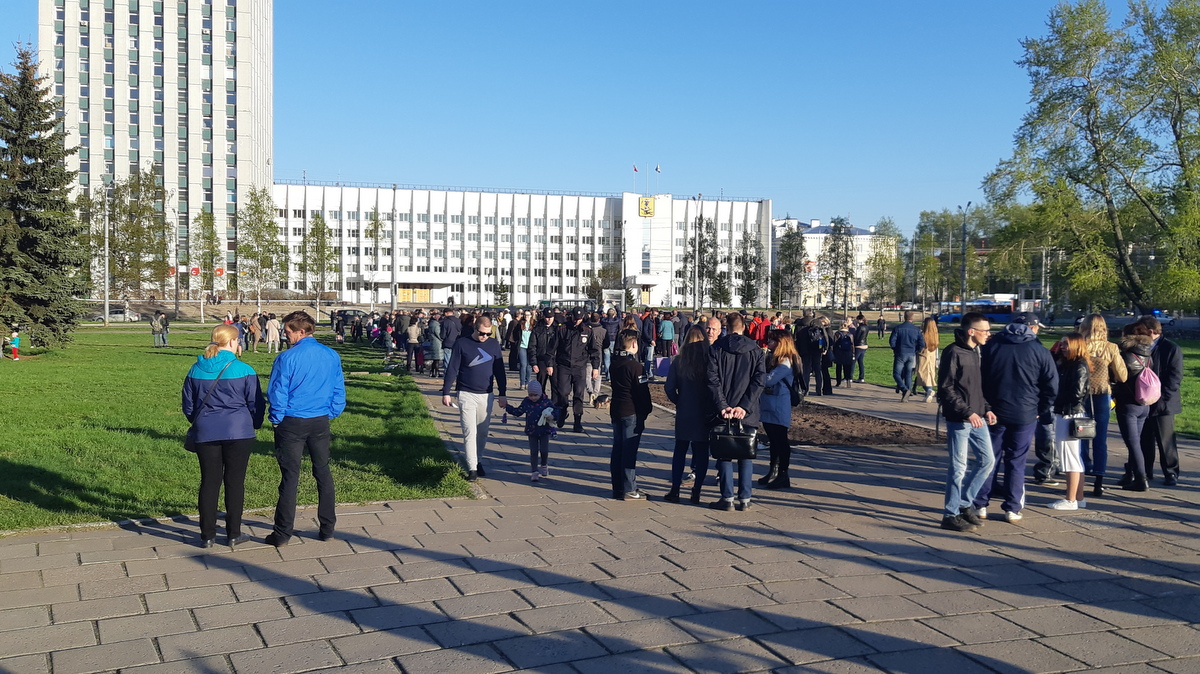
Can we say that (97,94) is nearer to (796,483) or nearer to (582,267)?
(582,267)

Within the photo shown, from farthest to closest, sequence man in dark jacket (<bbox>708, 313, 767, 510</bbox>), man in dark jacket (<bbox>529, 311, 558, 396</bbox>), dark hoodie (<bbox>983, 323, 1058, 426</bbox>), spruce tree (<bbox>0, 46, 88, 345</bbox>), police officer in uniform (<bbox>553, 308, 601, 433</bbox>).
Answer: spruce tree (<bbox>0, 46, 88, 345</bbox>)
man in dark jacket (<bbox>529, 311, 558, 396</bbox>)
police officer in uniform (<bbox>553, 308, 601, 433</bbox>)
man in dark jacket (<bbox>708, 313, 767, 510</bbox>)
dark hoodie (<bbox>983, 323, 1058, 426</bbox>)

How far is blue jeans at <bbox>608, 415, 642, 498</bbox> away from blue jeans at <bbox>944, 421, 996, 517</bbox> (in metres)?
2.61

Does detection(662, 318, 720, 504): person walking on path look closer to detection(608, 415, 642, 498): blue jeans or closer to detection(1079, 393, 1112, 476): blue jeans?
detection(608, 415, 642, 498): blue jeans

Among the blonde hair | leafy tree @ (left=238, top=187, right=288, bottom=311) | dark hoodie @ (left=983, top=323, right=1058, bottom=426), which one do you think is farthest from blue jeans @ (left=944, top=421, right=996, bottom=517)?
leafy tree @ (left=238, top=187, right=288, bottom=311)

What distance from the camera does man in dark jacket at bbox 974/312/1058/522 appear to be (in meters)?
7.20

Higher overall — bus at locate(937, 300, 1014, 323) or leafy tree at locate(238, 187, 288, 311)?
leafy tree at locate(238, 187, 288, 311)

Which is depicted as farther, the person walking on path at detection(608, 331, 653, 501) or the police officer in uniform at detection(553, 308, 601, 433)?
the police officer in uniform at detection(553, 308, 601, 433)

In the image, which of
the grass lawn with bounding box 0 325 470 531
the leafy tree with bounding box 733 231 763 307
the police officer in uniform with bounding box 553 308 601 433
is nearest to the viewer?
the grass lawn with bounding box 0 325 470 531

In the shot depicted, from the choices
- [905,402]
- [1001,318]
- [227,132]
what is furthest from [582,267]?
[905,402]

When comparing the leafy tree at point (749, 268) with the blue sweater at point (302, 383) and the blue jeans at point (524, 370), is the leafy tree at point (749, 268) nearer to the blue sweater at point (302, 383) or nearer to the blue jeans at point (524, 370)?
the blue jeans at point (524, 370)

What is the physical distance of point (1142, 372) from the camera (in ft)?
28.0

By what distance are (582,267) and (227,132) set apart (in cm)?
4628

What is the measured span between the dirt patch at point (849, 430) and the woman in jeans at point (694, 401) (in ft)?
11.8

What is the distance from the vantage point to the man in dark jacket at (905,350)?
57.0 feet
